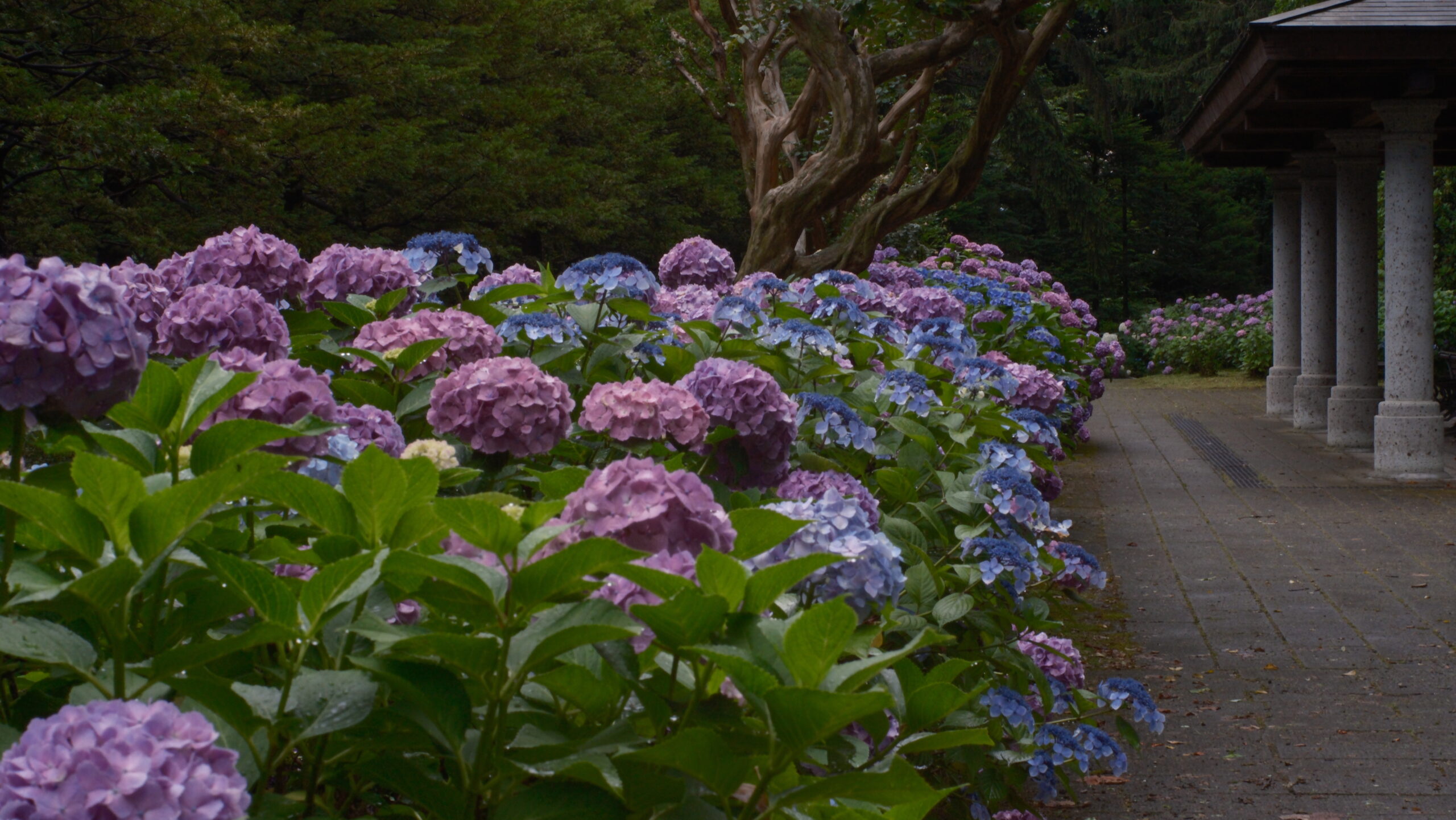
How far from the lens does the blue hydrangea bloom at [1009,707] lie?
2.59m

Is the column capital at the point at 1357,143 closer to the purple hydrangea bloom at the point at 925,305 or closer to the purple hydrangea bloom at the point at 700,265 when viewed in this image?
the purple hydrangea bloom at the point at 925,305

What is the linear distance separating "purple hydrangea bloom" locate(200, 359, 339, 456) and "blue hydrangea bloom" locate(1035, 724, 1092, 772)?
72.3 inches

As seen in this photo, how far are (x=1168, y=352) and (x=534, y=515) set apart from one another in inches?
862

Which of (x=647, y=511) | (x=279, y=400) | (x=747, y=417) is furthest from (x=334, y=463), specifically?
(x=747, y=417)

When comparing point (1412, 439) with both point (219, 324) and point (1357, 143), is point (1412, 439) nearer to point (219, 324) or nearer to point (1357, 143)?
point (1357, 143)

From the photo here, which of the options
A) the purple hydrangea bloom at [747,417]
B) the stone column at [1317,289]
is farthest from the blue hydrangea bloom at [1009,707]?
the stone column at [1317,289]

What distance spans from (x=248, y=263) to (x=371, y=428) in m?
1.00

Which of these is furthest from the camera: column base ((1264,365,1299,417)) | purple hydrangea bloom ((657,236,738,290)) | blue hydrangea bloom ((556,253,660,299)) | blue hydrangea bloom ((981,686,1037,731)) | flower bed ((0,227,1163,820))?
column base ((1264,365,1299,417))

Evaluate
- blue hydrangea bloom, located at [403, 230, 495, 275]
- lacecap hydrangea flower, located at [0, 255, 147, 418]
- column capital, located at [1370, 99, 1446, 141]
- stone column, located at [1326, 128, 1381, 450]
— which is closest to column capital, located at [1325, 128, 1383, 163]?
stone column, located at [1326, 128, 1381, 450]

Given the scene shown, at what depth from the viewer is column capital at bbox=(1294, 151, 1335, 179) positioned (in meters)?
11.9

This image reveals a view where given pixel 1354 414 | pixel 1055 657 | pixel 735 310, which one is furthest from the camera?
pixel 1354 414

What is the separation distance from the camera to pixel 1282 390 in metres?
13.6

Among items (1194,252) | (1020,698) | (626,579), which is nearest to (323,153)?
(1020,698)

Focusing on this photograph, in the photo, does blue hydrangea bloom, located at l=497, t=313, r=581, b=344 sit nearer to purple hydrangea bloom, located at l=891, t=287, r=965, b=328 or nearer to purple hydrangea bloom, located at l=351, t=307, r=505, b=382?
purple hydrangea bloom, located at l=351, t=307, r=505, b=382
